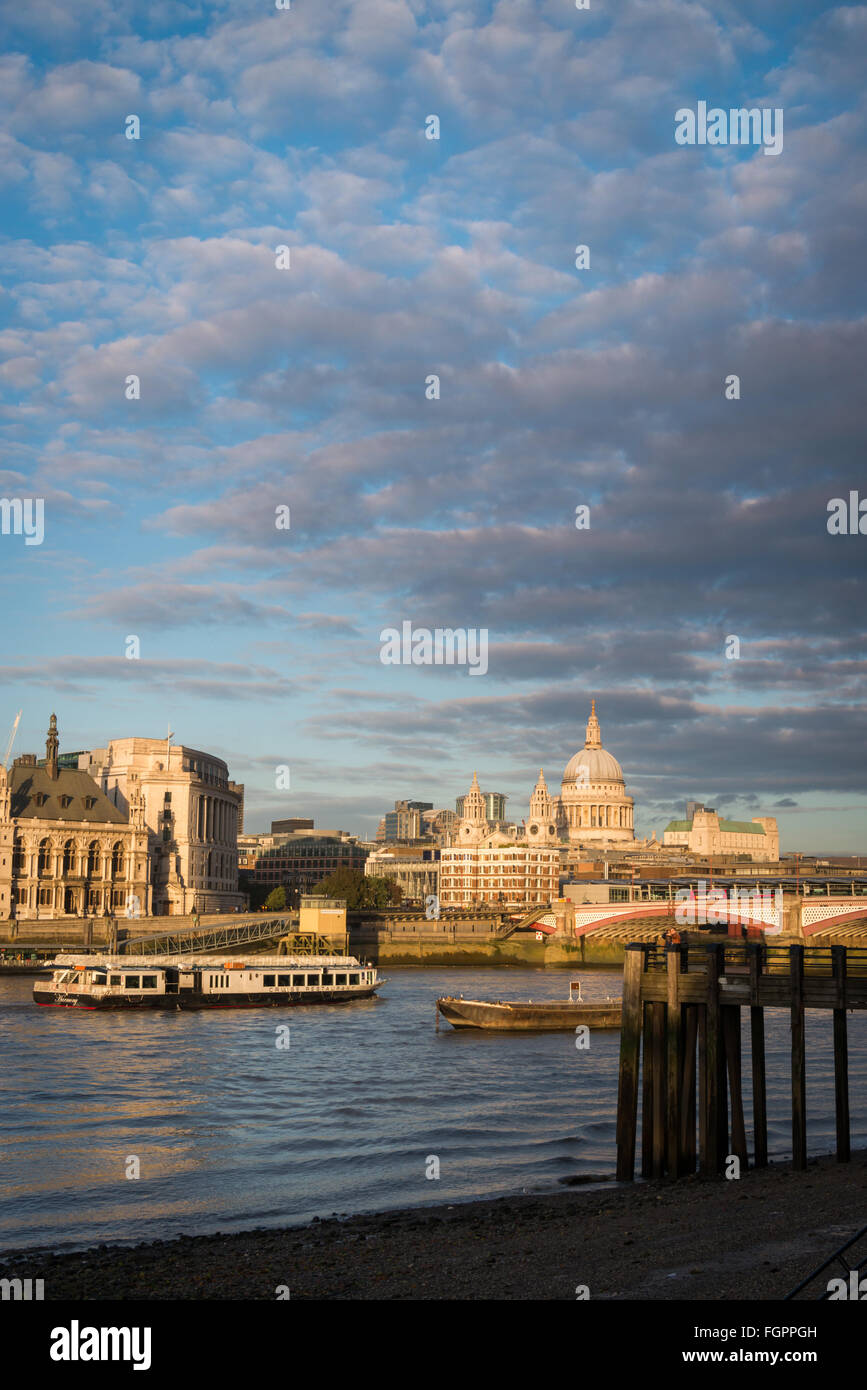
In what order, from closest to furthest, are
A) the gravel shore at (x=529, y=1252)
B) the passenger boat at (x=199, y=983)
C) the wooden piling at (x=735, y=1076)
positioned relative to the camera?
the gravel shore at (x=529, y=1252)
the wooden piling at (x=735, y=1076)
the passenger boat at (x=199, y=983)

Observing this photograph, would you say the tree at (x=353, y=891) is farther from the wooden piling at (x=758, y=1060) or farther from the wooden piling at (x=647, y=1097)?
the wooden piling at (x=758, y=1060)

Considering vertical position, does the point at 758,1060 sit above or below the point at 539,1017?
above

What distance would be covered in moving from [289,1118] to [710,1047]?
17.3 m

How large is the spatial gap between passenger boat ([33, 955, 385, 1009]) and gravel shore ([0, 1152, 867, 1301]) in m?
55.8

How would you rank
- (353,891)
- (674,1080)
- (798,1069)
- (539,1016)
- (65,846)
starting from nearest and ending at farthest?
1. (798,1069)
2. (674,1080)
3. (539,1016)
4. (65,846)
5. (353,891)

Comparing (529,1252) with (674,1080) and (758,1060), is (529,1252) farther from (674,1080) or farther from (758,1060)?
(758,1060)

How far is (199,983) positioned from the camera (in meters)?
81.6

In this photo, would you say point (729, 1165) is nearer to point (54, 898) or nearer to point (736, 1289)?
point (736, 1289)

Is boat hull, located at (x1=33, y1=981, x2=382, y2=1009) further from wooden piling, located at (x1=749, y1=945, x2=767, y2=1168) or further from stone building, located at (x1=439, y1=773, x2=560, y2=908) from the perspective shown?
stone building, located at (x1=439, y1=773, x2=560, y2=908)

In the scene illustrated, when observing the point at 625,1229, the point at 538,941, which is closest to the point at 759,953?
the point at 625,1229

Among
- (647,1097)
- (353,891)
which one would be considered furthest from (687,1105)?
(353,891)

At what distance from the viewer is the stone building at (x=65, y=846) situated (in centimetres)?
13875

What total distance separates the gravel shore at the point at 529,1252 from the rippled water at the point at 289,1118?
316 centimetres

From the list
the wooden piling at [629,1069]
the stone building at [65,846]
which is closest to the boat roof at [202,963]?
the stone building at [65,846]
